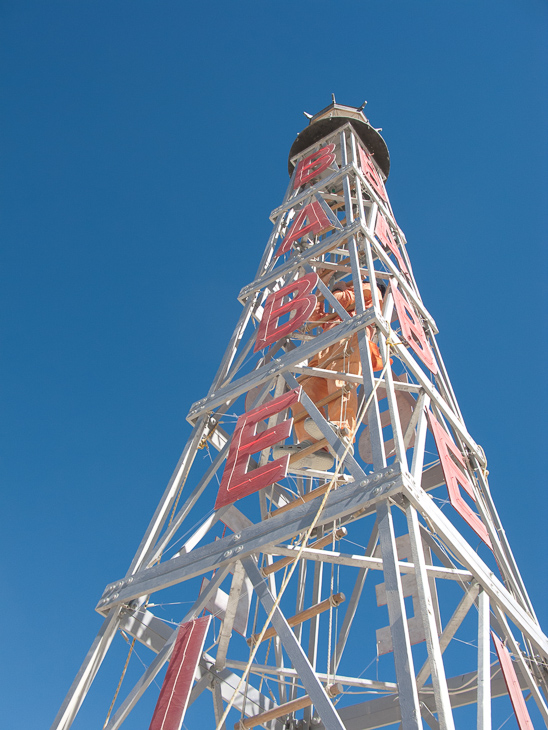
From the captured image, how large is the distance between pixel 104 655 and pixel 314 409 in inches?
145

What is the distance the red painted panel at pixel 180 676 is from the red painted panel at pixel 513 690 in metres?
3.09

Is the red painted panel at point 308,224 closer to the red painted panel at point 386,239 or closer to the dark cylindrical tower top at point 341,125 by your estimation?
the red painted panel at point 386,239

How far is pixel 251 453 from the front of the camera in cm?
803

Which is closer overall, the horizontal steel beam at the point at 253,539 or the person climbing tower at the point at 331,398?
the horizontal steel beam at the point at 253,539

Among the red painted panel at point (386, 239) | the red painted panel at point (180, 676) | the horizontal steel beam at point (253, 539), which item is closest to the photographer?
the red painted panel at point (180, 676)

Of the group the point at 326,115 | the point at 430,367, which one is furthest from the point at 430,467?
the point at 326,115

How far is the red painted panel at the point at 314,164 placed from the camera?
15328mm

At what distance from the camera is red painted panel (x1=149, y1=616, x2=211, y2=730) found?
5781 mm

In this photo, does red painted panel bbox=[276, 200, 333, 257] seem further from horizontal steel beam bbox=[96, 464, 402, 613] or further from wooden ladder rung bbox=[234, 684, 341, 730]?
wooden ladder rung bbox=[234, 684, 341, 730]

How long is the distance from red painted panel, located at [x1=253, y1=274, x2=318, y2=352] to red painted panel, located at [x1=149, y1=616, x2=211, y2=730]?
509cm

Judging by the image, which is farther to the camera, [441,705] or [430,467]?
[430,467]

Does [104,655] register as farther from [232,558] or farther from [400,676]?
[400,676]

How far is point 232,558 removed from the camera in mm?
6516

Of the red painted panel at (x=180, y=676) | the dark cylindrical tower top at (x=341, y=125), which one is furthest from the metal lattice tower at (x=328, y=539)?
the dark cylindrical tower top at (x=341, y=125)
